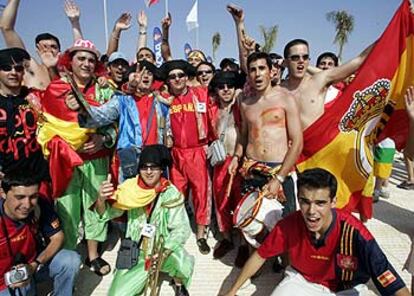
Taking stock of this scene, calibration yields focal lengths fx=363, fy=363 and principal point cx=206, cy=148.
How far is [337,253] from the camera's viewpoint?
2447 millimetres

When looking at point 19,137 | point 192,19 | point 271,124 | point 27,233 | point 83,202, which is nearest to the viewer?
point 27,233

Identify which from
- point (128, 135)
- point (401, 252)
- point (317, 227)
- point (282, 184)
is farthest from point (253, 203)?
point (401, 252)

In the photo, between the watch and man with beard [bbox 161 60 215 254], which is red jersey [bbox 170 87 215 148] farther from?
the watch

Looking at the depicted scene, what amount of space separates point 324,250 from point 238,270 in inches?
57.6

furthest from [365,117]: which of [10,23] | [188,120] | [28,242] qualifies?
[10,23]

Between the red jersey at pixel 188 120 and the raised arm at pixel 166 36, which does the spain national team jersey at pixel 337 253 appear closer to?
the red jersey at pixel 188 120

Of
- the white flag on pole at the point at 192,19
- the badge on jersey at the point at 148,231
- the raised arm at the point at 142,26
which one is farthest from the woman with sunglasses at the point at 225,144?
the white flag on pole at the point at 192,19

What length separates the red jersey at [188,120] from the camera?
13.4 ft

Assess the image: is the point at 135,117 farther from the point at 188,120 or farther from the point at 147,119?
the point at 188,120

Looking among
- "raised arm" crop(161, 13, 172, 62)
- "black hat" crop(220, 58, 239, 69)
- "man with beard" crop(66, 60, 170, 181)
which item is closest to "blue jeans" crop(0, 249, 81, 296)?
"man with beard" crop(66, 60, 170, 181)

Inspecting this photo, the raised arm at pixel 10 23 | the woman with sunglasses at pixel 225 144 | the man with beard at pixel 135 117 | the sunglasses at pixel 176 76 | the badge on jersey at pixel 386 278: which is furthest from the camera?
the sunglasses at pixel 176 76

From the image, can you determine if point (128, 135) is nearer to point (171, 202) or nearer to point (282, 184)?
point (171, 202)

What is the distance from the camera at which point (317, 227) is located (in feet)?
7.91

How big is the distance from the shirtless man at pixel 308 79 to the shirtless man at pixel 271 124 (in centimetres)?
36
